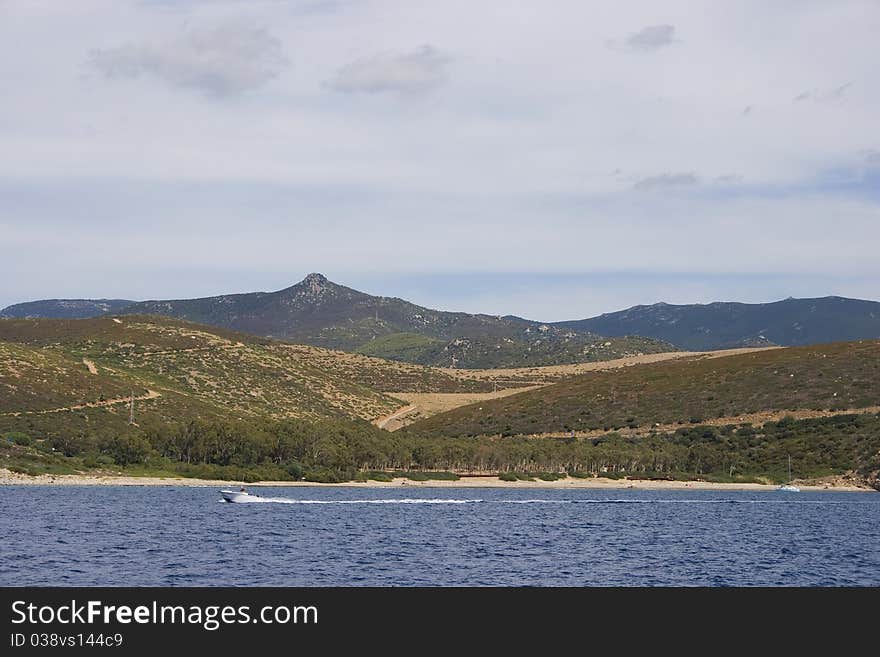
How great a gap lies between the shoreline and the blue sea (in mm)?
8822

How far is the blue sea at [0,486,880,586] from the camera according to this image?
62.6 m

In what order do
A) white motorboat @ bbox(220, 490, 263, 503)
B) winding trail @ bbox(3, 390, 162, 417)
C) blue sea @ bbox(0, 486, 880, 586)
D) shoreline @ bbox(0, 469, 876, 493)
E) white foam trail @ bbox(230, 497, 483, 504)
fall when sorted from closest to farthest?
blue sea @ bbox(0, 486, 880, 586) → white motorboat @ bbox(220, 490, 263, 503) → white foam trail @ bbox(230, 497, 483, 504) → shoreline @ bbox(0, 469, 876, 493) → winding trail @ bbox(3, 390, 162, 417)

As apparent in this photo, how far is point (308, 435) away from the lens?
169 m

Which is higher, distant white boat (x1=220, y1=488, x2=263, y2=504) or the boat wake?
distant white boat (x1=220, y1=488, x2=263, y2=504)

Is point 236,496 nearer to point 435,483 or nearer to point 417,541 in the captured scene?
point 417,541

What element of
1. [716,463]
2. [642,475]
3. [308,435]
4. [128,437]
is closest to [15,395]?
[128,437]

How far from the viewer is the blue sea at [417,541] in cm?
6256

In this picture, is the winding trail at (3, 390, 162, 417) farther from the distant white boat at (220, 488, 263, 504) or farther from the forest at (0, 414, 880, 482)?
the distant white boat at (220, 488, 263, 504)

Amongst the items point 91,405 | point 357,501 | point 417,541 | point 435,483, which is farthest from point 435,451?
point 417,541

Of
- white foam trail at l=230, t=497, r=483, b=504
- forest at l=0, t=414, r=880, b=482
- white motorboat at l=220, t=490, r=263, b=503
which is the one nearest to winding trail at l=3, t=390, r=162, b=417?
forest at l=0, t=414, r=880, b=482

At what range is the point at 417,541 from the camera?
81312 mm
